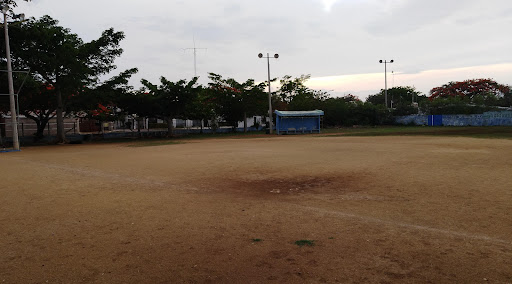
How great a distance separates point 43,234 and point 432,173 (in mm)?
8526

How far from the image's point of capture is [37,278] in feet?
10.9

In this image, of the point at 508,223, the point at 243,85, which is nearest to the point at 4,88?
the point at 243,85

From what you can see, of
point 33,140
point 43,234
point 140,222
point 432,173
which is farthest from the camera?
point 33,140

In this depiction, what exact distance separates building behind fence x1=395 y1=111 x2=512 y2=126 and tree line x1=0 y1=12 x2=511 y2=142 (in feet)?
3.81

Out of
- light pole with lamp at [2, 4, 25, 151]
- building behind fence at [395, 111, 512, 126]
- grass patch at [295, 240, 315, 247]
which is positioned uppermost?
light pole with lamp at [2, 4, 25, 151]

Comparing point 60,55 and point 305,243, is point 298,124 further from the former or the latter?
point 305,243

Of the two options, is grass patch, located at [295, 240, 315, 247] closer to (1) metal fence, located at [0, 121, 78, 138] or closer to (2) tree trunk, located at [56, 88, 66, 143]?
(2) tree trunk, located at [56, 88, 66, 143]

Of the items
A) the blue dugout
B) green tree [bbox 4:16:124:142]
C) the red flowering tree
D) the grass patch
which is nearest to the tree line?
green tree [bbox 4:16:124:142]

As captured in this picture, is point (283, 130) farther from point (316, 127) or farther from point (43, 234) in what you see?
point (43, 234)

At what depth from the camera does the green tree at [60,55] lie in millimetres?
22594

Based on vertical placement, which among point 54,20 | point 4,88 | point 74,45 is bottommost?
point 4,88

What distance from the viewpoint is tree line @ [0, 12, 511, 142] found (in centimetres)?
2303

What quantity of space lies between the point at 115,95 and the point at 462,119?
37383mm

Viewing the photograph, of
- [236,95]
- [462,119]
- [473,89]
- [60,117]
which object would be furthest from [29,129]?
[473,89]
